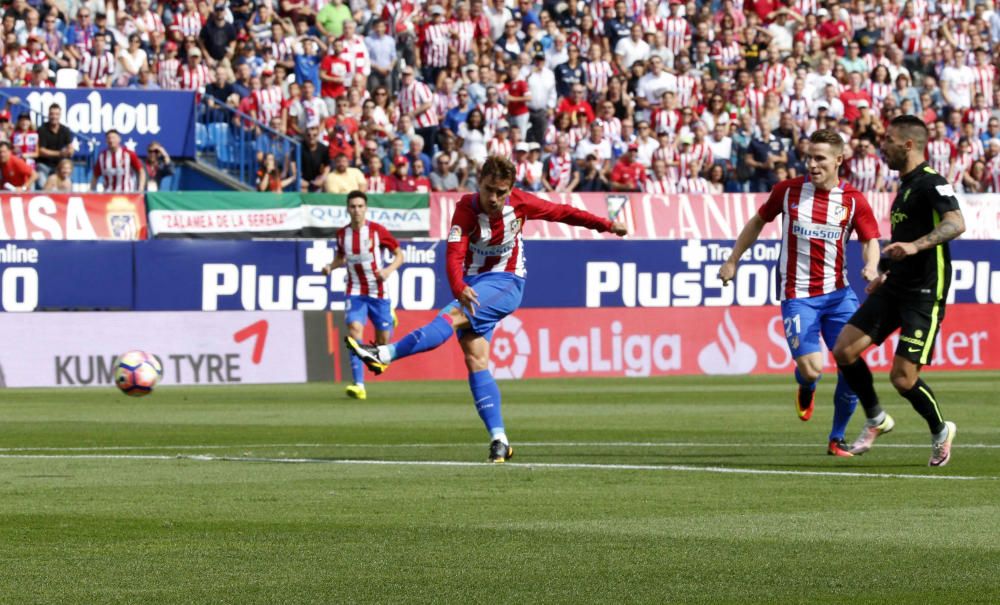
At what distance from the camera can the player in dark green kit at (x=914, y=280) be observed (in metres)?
11.8

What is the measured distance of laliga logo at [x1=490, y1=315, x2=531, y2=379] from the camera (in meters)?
27.5

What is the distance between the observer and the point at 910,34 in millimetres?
39344

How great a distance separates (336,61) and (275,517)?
23.0 meters

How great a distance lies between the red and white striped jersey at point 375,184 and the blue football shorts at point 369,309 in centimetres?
785

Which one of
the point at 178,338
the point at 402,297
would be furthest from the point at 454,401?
the point at 402,297

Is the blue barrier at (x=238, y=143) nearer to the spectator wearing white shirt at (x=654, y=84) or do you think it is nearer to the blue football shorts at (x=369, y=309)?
the spectator wearing white shirt at (x=654, y=84)

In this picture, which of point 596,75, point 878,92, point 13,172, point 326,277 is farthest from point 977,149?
point 13,172

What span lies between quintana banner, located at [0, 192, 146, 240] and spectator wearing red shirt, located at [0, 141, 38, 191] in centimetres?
39

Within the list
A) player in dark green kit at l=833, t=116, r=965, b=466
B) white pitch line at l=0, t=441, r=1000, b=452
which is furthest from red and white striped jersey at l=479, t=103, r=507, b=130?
player in dark green kit at l=833, t=116, r=965, b=466

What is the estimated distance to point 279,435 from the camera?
15.9 metres

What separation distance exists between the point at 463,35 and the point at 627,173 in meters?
4.01

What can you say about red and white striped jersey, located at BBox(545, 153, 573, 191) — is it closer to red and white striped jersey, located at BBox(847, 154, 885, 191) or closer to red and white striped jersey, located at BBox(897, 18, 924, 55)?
red and white striped jersey, located at BBox(847, 154, 885, 191)

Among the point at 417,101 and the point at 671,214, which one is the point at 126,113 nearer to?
the point at 417,101

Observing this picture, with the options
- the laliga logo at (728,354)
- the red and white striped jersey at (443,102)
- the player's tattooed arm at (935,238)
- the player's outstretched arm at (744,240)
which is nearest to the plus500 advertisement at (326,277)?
the laliga logo at (728,354)
